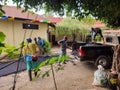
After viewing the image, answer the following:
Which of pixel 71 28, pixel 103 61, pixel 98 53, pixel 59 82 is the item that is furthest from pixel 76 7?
pixel 71 28

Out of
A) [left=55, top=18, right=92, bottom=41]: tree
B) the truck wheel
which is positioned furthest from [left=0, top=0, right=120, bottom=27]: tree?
[left=55, top=18, right=92, bottom=41]: tree

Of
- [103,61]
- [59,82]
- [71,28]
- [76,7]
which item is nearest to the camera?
[59,82]

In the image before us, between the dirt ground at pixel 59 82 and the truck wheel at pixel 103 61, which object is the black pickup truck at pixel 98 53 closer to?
the truck wheel at pixel 103 61

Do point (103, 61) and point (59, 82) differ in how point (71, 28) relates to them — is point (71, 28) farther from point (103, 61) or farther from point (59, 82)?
point (59, 82)

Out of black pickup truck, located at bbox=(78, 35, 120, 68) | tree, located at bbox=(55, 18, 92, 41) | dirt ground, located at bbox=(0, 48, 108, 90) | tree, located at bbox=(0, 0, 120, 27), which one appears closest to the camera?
dirt ground, located at bbox=(0, 48, 108, 90)

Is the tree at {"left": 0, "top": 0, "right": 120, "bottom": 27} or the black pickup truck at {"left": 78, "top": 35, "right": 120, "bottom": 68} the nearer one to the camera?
the tree at {"left": 0, "top": 0, "right": 120, "bottom": 27}

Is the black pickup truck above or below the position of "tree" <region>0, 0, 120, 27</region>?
below

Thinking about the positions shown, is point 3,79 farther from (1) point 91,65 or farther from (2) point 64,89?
(1) point 91,65

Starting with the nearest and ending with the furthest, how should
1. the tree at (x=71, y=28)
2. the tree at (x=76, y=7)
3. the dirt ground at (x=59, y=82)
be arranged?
1. the dirt ground at (x=59, y=82)
2. the tree at (x=76, y=7)
3. the tree at (x=71, y=28)

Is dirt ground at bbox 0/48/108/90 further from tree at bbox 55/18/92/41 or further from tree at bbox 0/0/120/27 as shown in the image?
tree at bbox 55/18/92/41

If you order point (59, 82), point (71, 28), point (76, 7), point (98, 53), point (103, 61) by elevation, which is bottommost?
point (59, 82)

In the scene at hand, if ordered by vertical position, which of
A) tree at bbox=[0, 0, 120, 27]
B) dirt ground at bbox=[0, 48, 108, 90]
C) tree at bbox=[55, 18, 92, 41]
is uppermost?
tree at bbox=[0, 0, 120, 27]

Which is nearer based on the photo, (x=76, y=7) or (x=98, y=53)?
(x=76, y=7)

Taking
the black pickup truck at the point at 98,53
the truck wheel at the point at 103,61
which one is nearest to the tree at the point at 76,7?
the black pickup truck at the point at 98,53
